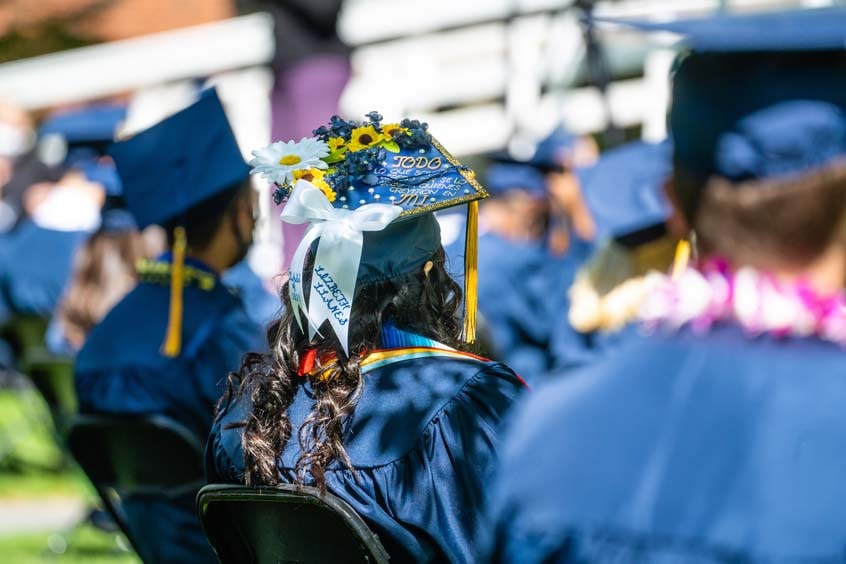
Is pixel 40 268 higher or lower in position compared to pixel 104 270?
lower

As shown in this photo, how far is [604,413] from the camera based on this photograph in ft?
5.26

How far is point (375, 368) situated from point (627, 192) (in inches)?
116

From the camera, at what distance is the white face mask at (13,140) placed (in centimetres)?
1111

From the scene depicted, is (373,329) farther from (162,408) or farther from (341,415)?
(162,408)

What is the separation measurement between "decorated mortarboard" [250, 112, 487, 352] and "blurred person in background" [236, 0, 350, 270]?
542 centimetres

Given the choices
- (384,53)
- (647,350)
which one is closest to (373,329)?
(647,350)

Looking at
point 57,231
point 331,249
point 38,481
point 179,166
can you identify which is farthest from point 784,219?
point 38,481

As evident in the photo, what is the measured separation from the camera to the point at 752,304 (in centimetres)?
155

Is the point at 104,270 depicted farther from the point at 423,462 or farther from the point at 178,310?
the point at 423,462

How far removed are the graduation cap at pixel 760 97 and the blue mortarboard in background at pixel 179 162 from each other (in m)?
2.76

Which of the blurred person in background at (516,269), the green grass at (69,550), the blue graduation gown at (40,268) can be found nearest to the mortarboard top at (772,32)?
the blurred person in background at (516,269)

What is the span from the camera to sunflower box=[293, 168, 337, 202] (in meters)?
2.65

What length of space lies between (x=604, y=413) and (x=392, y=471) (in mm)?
938

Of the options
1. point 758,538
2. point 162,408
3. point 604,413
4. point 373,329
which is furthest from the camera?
point 162,408
